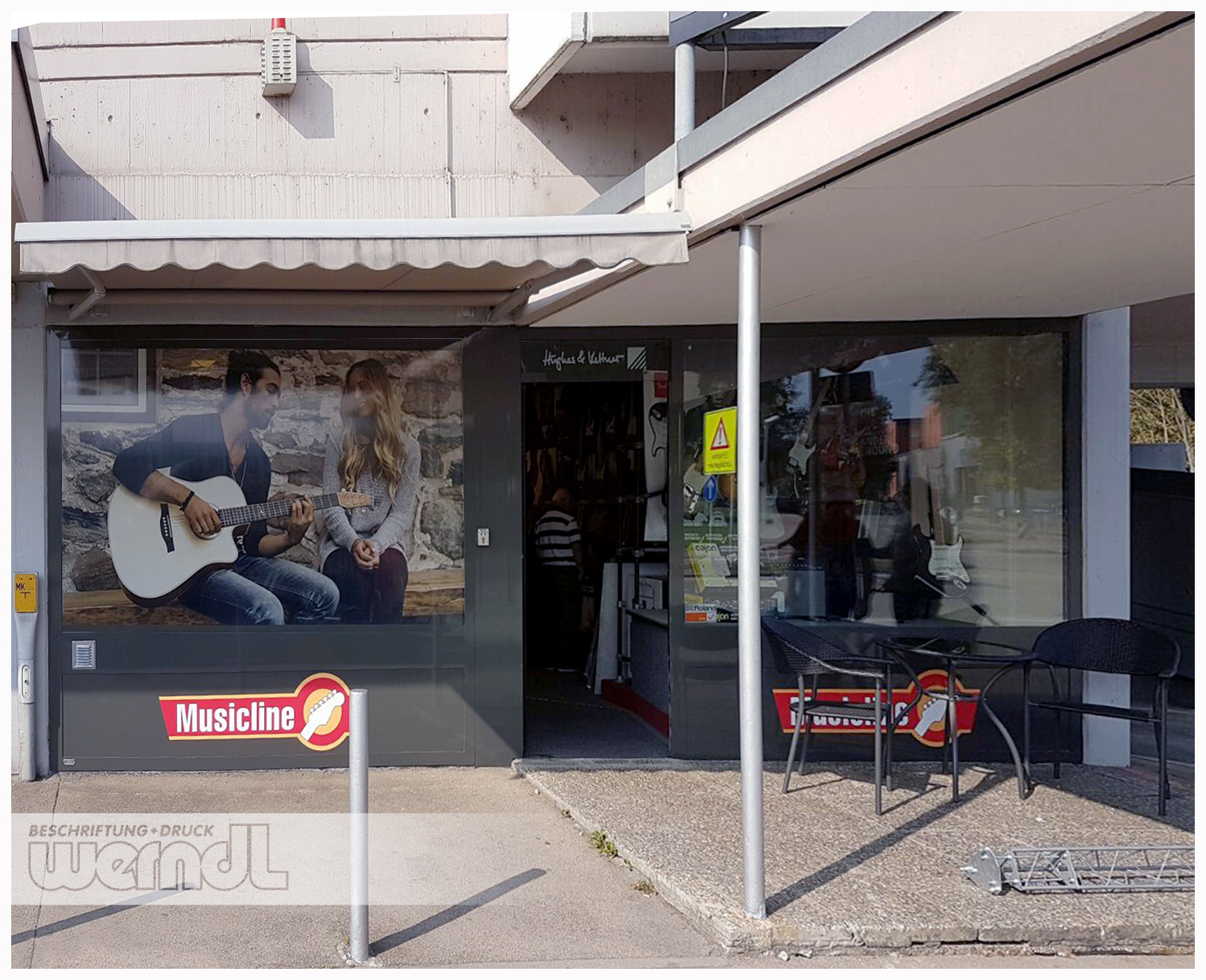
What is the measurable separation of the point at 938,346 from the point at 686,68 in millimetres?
2723

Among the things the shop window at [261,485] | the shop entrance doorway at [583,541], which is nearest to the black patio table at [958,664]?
the shop entrance doorway at [583,541]

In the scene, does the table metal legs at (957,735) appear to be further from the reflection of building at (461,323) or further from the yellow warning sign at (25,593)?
the yellow warning sign at (25,593)

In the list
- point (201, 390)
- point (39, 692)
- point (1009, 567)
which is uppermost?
point (201, 390)

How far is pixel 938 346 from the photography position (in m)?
7.06

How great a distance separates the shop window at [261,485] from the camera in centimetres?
685

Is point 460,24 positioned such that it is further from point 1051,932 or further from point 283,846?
point 1051,932

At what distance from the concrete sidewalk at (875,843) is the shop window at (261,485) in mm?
1538

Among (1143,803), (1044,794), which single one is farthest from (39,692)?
(1143,803)

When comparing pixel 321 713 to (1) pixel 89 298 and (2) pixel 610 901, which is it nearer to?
(1) pixel 89 298

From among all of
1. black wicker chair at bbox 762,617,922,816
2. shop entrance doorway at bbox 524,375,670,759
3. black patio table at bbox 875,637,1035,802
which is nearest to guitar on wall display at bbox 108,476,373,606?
shop entrance doorway at bbox 524,375,670,759

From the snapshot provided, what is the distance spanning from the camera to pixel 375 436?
704 centimetres

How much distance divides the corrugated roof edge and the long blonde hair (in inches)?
93.1

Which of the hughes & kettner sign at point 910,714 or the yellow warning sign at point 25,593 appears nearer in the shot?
the yellow warning sign at point 25,593

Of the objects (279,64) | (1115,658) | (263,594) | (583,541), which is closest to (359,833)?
(263,594)
